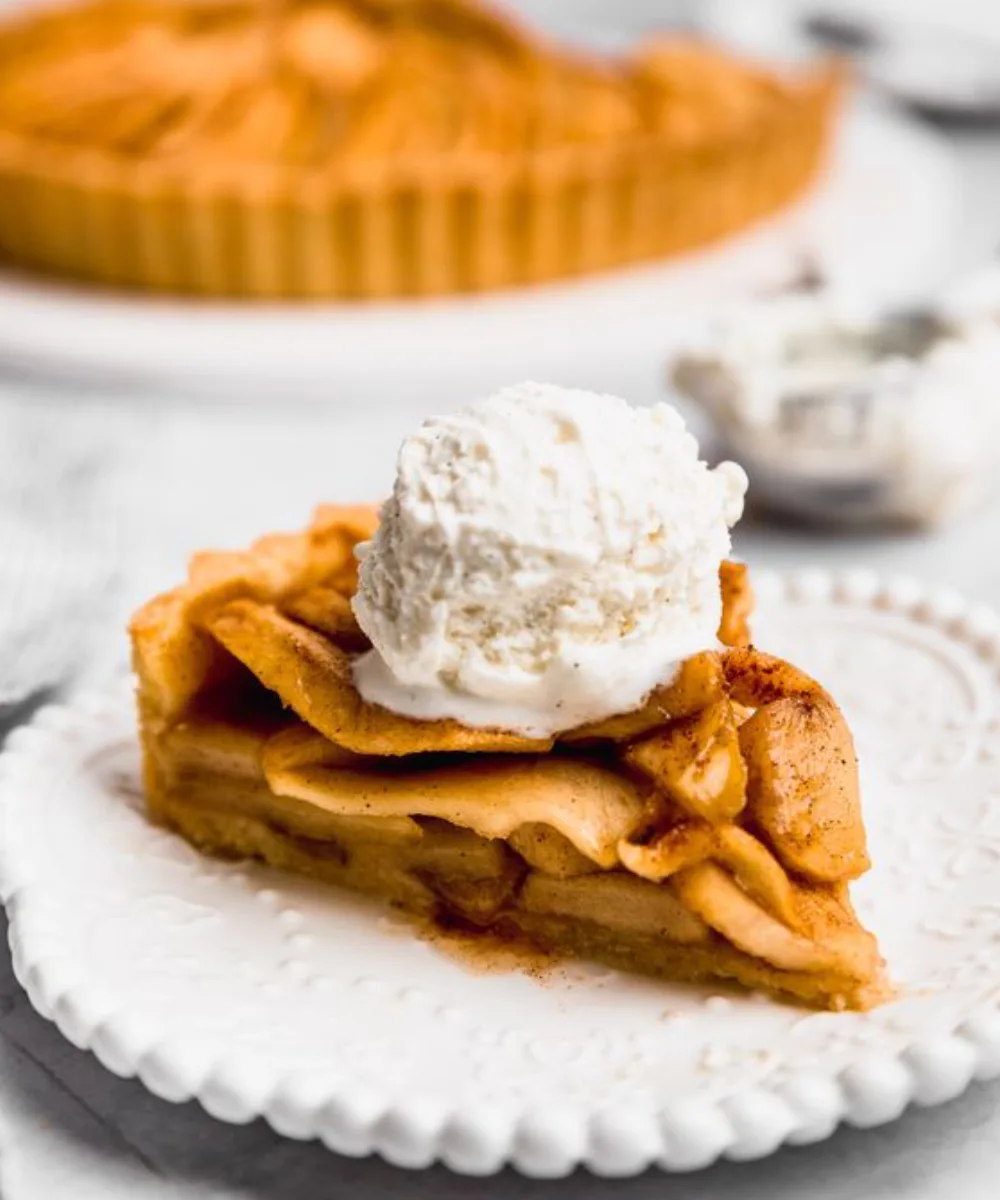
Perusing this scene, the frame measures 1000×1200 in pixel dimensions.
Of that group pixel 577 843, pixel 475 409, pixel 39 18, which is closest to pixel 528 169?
pixel 39 18

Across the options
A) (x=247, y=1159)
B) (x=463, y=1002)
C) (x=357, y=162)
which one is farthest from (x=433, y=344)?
(x=247, y=1159)

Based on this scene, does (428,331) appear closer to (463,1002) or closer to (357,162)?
(357,162)

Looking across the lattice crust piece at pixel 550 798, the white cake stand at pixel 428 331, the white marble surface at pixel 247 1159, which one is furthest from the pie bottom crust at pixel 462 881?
the white cake stand at pixel 428 331

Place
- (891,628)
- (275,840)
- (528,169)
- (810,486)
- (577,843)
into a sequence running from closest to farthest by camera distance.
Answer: (577,843) < (275,840) < (891,628) < (810,486) < (528,169)

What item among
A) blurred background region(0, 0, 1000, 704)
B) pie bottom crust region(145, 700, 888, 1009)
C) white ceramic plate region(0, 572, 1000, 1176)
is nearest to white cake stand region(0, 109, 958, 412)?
blurred background region(0, 0, 1000, 704)

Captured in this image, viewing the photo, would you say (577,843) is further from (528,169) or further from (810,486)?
(528,169)

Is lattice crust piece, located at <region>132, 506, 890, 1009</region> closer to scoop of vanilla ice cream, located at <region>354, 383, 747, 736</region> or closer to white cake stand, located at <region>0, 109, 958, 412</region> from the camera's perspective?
scoop of vanilla ice cream, located at <region>354, 383, 747, 736</region>
